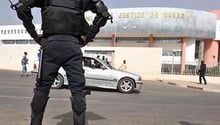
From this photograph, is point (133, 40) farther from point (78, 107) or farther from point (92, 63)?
point (78, 107)

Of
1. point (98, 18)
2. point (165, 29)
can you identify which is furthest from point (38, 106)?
point (165, 29)

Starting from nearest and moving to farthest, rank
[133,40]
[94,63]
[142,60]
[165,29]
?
[94,63] < [142,60] < [165,29] < [133,40]

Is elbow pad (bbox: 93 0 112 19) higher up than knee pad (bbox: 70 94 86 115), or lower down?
higher up

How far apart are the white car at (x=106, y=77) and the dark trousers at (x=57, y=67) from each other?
12.3 meters

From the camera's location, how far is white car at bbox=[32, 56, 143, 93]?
A: 1730cm

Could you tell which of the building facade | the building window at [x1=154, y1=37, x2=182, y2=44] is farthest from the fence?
the building window at [x1=154, y1=37, x2=182, y2=44]

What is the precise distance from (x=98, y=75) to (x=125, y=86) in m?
1.19

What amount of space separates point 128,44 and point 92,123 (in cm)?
4356

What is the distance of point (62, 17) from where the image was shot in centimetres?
477

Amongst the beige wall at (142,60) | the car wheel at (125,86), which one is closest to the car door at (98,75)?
the car wheel at (125,86)

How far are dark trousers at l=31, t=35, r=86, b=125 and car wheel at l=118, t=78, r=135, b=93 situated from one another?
41.2ft

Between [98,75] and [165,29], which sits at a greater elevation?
[165,29]

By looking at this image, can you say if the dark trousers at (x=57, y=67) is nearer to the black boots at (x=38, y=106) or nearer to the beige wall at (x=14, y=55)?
the black boots at (x=38, y=106)

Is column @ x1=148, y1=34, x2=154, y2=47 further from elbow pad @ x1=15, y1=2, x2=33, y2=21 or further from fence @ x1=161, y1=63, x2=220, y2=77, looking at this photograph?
elbow pad @ x1=15, y1=2, x2=33, y2=21
